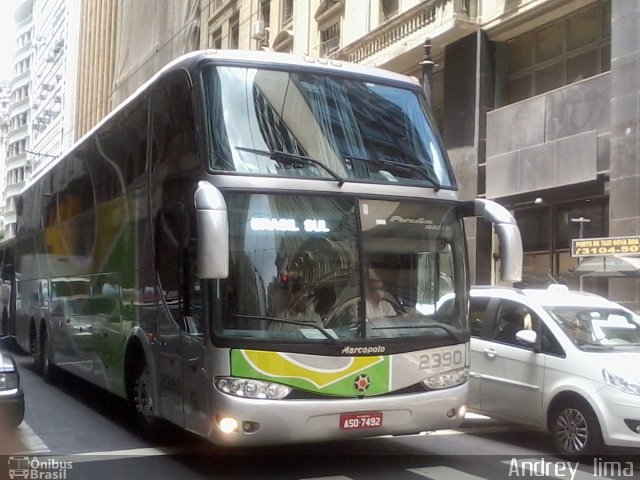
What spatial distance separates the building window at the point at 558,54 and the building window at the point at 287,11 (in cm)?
1238

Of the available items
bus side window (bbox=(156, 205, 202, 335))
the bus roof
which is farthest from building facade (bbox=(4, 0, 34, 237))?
the bus roof

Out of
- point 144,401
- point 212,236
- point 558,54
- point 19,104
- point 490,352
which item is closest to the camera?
point 212,236

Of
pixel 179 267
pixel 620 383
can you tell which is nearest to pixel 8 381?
pixel 179 267

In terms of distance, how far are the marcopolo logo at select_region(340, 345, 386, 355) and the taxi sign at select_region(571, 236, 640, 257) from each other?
332 inches

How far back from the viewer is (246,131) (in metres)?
7.36

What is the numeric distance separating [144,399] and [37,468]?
1.57m

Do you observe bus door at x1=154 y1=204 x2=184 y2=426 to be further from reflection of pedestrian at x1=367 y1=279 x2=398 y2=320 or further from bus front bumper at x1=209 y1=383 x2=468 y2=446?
reflection of pedestrian at x1=367 y1=279 x2=398 y2=320

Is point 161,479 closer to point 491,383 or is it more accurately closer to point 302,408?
point 302,408

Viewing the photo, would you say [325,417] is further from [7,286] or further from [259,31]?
[259,31]

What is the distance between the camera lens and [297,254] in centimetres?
707

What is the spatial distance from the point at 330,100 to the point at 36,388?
8.15 m

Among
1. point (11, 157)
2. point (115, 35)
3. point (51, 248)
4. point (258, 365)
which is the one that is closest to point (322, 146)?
point (258, 365)

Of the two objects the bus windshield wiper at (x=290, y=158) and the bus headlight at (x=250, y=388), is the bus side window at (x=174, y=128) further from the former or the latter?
the bus headlight at (x=250, y=388)

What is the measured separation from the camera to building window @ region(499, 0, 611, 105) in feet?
59.0
